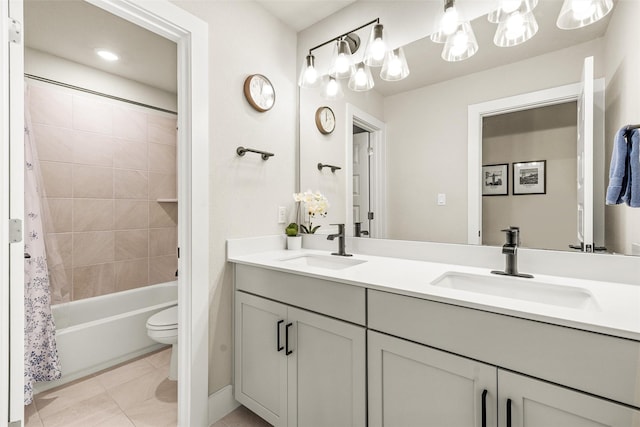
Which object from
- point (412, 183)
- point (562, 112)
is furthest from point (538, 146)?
point (412, 183)

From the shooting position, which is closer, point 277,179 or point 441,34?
point 441,34

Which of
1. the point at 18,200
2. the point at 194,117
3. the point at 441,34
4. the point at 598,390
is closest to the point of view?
the point at 598,390

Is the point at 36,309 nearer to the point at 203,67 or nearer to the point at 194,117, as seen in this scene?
the point at 194,117

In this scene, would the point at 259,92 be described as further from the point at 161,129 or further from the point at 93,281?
the point at 93,281

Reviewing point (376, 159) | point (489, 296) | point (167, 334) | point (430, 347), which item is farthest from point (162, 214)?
point (489, 296)

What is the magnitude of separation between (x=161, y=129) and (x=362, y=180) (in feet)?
7.69

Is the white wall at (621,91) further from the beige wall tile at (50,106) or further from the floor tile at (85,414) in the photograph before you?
the beige wall tile at (50,106)

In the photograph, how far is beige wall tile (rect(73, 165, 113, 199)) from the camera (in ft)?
8.13

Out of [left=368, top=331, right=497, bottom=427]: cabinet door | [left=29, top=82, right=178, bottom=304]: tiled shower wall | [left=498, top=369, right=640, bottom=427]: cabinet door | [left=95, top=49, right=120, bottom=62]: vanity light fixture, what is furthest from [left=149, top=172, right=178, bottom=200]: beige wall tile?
[left=498, top=369, right=640, bottom=427]: cabinet door

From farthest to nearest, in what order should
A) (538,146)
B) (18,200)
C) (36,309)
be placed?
(36,309) < (538,146) < (18,200)

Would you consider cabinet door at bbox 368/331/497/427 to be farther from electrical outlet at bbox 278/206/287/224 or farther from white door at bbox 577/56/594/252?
electrical outlet at bbox 278/206/287/224

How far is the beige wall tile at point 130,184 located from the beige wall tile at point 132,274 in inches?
24.6

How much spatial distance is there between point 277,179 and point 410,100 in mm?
965

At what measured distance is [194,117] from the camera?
152cm
